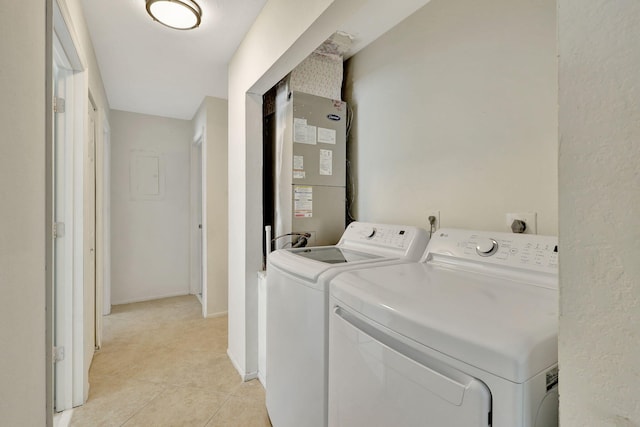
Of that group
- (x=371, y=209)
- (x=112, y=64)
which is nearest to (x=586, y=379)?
(x=371, y=209)

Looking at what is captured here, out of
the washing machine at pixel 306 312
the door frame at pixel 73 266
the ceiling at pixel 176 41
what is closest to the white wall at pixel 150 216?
the ceiling at pixel 176 41

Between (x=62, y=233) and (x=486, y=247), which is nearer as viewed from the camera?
(x=486, y=247)

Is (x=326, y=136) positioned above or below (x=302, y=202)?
above

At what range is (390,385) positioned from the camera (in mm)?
773

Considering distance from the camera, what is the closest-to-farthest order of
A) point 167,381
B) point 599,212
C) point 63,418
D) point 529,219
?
point 599,212 < point 529,219 < point 63,418 < point 167,381

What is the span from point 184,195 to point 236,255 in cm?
214

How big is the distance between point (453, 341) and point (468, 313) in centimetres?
12

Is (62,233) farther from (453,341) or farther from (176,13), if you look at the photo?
(453,341)

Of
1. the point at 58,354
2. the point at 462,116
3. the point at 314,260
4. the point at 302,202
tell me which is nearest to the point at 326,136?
the point at 302,202

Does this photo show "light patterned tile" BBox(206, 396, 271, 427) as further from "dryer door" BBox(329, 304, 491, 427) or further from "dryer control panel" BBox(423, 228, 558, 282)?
"dryer control panel" BBox(423, 228, 558, 282)

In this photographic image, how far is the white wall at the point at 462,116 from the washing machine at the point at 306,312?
329mm

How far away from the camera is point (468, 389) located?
1.97 feet

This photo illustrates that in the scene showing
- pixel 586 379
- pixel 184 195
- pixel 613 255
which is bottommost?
pixel 586 379
